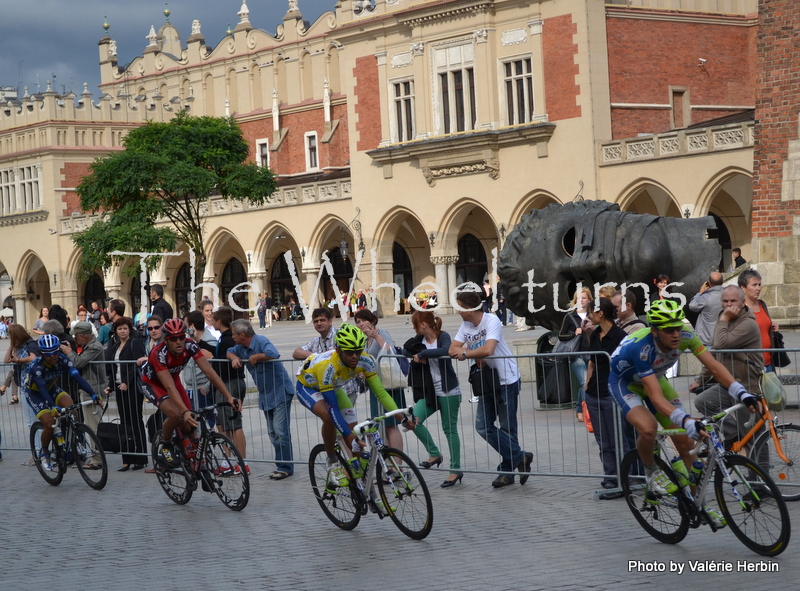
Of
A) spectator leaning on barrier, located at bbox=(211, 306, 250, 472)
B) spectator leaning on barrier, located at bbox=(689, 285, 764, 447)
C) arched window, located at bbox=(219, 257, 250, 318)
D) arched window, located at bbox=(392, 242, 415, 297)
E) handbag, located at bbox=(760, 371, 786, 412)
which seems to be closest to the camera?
handbag, located at bbox=(760, 371, 786, 412)

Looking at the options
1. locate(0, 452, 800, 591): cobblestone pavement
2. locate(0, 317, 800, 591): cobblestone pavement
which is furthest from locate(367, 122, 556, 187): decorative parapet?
locate(0, 452, 800, 591): cobblestone pavement

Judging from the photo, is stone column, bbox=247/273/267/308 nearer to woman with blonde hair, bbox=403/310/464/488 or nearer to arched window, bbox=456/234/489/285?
arched window, bbox=456/234/489/285

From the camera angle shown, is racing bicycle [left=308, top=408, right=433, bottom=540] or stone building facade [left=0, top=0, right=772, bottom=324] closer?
→ racing bicycle [left=308, top=408, right=433, bottom=540]

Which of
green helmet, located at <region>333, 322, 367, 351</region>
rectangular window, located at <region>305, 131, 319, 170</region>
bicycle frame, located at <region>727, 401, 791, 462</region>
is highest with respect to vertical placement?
rectangular window, located at <region>305, 131, 319, 170</region>

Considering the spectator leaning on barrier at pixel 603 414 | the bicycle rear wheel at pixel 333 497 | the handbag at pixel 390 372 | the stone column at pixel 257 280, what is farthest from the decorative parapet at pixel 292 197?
the bicycle rear wheel at pixel 333 497

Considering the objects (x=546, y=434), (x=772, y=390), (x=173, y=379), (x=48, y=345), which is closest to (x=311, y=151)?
(x=48, y=345)

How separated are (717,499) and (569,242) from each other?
30.6 feet

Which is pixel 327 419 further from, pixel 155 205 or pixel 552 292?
pixel 155 205

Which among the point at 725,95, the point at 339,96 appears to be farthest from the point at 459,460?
the point at 339,96

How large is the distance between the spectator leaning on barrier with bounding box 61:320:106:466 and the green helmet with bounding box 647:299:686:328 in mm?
7055

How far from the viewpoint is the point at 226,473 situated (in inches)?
380

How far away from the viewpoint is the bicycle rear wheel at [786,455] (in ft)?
26.9

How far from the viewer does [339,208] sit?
48.9 meters

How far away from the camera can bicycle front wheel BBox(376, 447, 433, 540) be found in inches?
320
